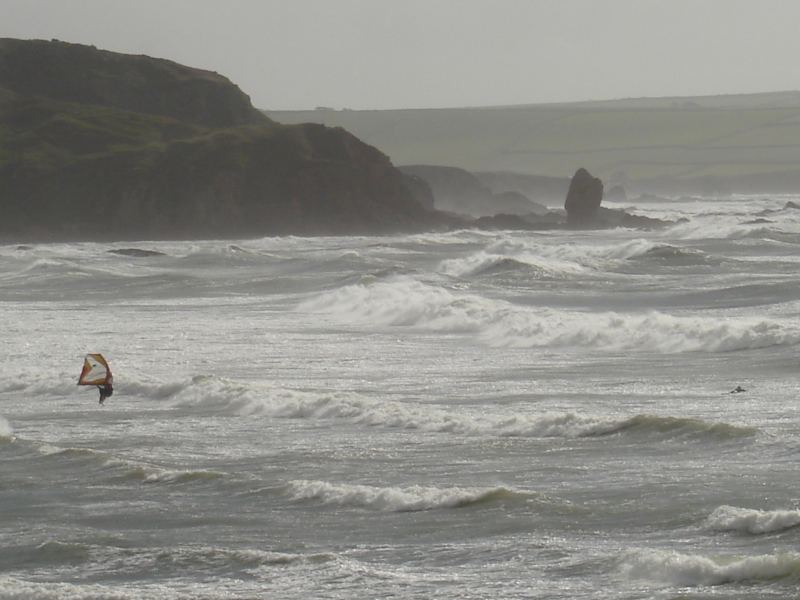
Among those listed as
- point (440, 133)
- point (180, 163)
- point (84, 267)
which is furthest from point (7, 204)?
point (440, 133)

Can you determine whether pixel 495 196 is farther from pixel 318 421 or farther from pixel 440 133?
pixel 318 421

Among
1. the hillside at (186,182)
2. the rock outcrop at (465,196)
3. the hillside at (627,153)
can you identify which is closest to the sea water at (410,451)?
the hillside at (186,182)

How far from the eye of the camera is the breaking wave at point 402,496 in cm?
1485

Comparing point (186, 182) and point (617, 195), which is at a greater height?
point (186, 182)

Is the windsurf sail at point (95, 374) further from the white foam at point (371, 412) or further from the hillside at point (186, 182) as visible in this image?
the hillside at point (186, 182)

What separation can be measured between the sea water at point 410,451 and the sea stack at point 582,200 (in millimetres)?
50613

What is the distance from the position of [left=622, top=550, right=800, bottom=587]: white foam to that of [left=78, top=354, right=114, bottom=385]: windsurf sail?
28.5 ft

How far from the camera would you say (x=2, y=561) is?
535 inches

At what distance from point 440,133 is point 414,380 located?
579ft

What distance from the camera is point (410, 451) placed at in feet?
58.4

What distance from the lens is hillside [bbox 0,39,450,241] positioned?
84.1 metres

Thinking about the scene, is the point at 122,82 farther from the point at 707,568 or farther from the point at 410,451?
the point at 707,568

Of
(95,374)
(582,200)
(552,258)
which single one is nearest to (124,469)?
(95,374)

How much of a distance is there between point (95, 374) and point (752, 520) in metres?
10.6
